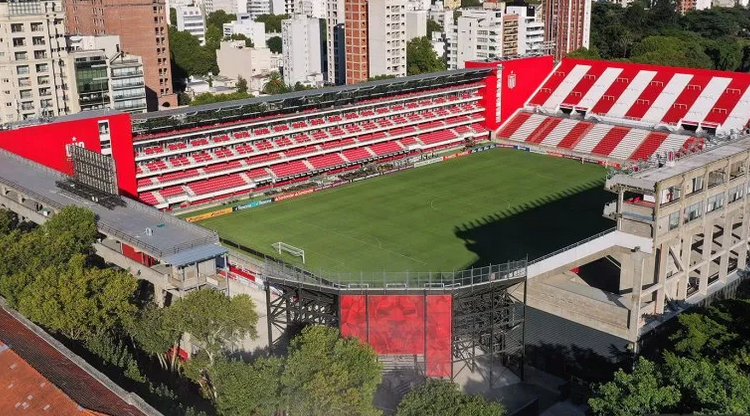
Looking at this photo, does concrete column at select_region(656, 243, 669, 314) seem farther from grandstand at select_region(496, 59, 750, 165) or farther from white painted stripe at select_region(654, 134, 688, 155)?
white painted stripe at select_region(654, 134, 688, 155)

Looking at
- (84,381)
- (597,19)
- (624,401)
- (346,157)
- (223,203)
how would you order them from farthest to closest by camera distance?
(597,19), (346,157), (223,203), (84,381), (624,401)

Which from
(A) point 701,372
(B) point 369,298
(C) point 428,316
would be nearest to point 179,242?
(B) point 369,298

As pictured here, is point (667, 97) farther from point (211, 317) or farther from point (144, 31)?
point (144, 31)

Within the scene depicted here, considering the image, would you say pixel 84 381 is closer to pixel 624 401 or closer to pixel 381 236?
pixel 624 401

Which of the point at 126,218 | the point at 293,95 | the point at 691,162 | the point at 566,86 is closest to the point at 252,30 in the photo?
the point at 566,86

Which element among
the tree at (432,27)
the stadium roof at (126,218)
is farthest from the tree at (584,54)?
the stadium roof at (126,218)

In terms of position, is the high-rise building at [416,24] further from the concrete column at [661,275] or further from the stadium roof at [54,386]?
the stadium roof at [54,386]
